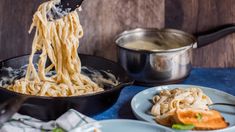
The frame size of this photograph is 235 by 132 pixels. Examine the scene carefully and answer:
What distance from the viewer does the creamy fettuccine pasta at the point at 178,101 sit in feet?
4.47

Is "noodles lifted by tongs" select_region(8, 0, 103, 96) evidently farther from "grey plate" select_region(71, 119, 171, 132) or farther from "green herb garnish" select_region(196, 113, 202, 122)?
"green herb garnish" select_region(196, 113, 202, 122)

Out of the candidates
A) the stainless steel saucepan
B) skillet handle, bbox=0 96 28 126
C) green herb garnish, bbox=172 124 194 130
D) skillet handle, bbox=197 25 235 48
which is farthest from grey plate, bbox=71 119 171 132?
skillet handle, bbox=197 25 235 48

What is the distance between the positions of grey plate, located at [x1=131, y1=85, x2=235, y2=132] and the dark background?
1.00 feet

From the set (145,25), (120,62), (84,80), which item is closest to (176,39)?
(145,25)

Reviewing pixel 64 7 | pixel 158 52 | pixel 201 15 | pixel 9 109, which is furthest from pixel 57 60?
pixel 201 15

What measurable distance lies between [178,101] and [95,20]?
1.60 ft

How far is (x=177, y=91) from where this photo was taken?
146cm

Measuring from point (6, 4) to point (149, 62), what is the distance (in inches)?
20.4

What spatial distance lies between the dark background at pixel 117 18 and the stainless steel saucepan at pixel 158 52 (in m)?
0.05

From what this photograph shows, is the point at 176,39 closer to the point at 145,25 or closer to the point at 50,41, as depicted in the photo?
the point at 145,25

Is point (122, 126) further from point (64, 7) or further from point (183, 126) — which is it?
point (64, 7)

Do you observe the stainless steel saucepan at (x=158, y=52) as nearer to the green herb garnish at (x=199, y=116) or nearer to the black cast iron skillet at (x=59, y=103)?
the black cast iron skillet at (x=59, y=103)

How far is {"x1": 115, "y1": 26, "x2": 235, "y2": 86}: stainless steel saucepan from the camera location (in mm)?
1552

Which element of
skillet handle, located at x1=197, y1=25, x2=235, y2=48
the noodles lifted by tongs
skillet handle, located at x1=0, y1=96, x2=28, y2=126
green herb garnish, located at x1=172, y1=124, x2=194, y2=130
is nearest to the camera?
skillet handle, located at x1=0, y1=96, x2=28, y2=126
